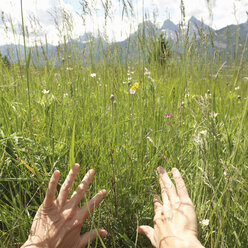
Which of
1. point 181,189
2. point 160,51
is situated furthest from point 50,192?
point 160,51

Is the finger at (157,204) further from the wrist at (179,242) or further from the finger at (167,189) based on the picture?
the wrist at (179,242)

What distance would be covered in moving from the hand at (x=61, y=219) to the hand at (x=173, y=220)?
231 mm

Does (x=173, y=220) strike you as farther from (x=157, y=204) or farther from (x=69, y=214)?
(x=69, y=214)

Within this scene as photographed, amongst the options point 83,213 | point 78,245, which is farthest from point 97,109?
point 78,245

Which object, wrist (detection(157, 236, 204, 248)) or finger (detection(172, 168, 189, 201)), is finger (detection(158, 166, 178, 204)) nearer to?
finger (detection(172, 168, 189, 201))

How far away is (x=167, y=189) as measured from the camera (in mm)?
1031

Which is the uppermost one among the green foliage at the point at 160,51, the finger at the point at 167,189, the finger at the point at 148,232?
the green foliage at the point at 160,51

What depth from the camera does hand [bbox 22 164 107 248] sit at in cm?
89

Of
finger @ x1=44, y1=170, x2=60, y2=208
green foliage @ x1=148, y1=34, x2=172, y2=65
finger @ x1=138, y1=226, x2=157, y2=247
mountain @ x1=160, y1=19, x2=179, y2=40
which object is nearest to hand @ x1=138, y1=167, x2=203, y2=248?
finger @ x1=138, y1=226, x2=157, y2=247

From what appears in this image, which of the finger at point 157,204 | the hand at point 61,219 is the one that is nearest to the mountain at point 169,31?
the finger at point 157,204

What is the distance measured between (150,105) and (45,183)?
0.76 metres

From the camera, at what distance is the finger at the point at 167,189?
1.01 meters

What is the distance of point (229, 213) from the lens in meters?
0.79

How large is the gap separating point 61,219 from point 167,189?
19.5 inches
